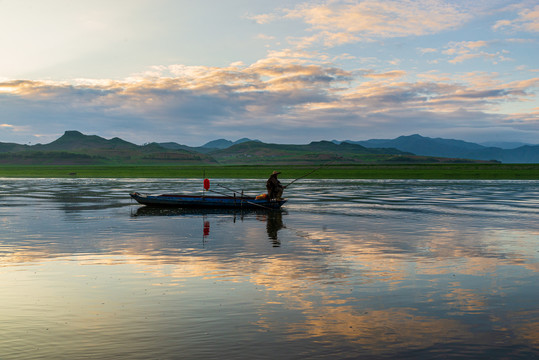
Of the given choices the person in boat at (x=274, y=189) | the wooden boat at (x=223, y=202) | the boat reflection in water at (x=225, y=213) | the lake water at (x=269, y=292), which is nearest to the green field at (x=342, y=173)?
the person in boat at (x=274, y=189)

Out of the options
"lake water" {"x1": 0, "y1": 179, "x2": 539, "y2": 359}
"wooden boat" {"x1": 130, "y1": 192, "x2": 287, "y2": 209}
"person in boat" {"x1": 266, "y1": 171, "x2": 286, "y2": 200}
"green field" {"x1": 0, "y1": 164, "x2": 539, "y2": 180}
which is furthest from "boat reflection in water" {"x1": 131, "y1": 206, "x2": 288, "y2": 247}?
"green field" {"x1": 0, "y1": 164, "x2": 539, "y2": 180}

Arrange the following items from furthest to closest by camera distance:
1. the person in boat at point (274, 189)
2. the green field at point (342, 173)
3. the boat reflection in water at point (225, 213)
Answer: the green field at point (342, 173), the person in boat at point (274, 189), the boat reflection in water at point (225, 213)

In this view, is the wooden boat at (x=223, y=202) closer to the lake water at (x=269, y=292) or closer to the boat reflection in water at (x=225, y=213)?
the boat reflection in water at (x=225, y=213)

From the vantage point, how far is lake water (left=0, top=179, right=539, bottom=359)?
9.43 meters

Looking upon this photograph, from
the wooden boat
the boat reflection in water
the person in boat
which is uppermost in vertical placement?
the person in boat

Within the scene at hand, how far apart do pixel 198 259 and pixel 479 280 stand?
9266mm

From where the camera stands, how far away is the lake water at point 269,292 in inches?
371

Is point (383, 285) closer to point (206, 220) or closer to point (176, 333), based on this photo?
point (176, 333)

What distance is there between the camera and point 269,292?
43.6ft

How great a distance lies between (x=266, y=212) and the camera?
123ft

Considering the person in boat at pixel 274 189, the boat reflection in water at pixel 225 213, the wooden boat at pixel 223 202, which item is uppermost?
the person in boat at pixel 274 189

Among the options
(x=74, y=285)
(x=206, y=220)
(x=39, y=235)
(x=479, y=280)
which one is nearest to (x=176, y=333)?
(x=74, y=285)

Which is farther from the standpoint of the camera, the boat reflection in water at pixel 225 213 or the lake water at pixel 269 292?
the boat reflection in water at pixel 225 213

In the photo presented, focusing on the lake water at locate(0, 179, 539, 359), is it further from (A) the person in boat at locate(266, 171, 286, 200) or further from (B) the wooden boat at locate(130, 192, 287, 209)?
(A) the person in boat at locate(266, 171, 286, 200)
